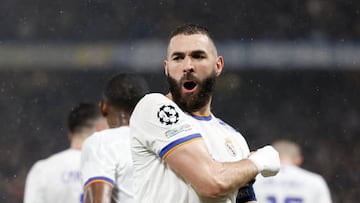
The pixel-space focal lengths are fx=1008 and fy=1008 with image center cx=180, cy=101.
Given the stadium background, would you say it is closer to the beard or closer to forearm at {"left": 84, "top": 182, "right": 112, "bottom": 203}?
forearm at {"left": 84, "top": 182, "right": 112, "bottom": 203}

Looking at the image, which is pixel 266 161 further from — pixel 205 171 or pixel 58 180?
pixel 58 180

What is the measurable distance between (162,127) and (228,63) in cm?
676

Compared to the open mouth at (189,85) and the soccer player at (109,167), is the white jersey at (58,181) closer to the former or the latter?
the soccer player at (109,167)

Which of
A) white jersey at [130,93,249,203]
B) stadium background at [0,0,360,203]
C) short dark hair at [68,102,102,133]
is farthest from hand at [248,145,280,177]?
stadium background at [0,0,360,203]

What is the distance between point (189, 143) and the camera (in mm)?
3260

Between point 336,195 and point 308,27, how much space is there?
7.13 ft

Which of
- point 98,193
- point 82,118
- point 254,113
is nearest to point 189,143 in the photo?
point 98,193

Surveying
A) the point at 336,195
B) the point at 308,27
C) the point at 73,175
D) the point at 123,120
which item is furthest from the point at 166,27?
the point at 123,120

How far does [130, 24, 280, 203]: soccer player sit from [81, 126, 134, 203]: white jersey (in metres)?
0.91

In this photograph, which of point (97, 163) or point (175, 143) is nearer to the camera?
point (175, 143)

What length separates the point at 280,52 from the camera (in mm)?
10578

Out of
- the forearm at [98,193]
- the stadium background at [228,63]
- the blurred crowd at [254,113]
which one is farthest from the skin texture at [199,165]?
the stadium background at [228,63]

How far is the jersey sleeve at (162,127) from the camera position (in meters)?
3.28

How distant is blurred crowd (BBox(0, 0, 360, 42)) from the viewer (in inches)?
407
